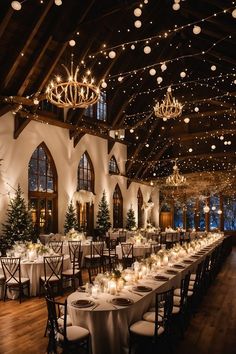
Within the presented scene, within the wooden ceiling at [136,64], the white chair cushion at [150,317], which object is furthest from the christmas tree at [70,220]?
the white chair cushion at [150,317]

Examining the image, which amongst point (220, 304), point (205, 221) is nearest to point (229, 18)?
point (220, 304)

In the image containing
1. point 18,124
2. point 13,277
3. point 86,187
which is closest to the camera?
point 13,277

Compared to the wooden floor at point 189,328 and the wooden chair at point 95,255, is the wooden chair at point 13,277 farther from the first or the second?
the wooden chair at point 95,255

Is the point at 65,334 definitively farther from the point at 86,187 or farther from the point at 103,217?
the point at 86,187

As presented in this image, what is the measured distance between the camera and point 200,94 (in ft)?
54.9

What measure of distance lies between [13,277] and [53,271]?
30.2 inches

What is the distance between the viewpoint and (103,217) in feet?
49.3

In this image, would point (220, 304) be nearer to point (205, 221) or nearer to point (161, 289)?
point (161, 289)

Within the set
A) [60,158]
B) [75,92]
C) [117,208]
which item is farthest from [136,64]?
[75,92]

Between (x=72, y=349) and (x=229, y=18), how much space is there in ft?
29.3

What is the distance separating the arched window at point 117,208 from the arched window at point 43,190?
16.9ft

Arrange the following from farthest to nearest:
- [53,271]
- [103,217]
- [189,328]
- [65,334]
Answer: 1. [103,217]
2. [53,271]
3. [189,328]
4. [65,334]

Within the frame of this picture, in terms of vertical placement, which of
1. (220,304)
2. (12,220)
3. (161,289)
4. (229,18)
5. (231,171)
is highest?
(229,18)

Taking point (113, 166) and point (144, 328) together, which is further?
point (113, 166)
